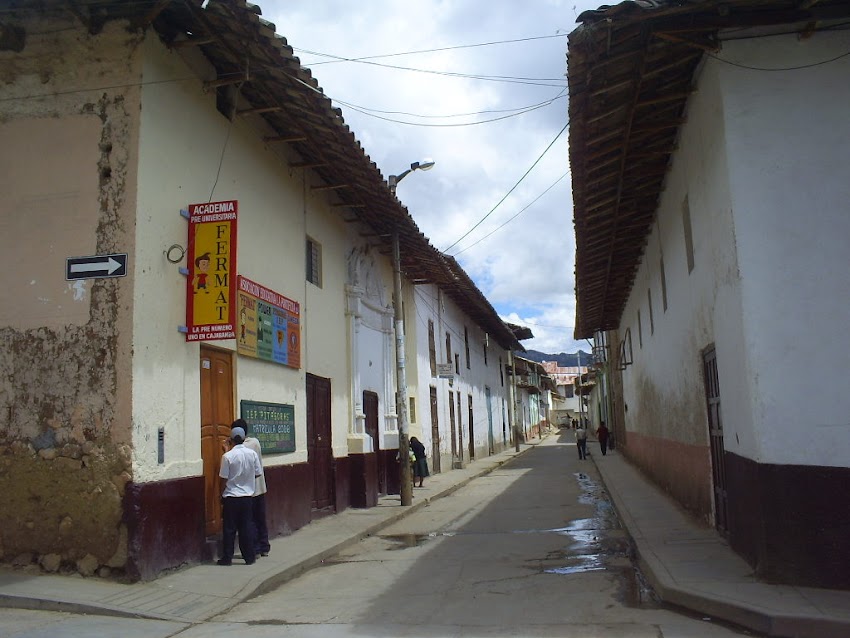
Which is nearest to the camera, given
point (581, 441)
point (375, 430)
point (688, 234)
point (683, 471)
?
point (688, 234)

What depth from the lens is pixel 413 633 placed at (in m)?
5.97

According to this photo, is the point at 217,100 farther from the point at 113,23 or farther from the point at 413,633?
the point at 413,633

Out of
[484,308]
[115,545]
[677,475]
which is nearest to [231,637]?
[115,545]

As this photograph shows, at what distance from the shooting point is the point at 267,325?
35.5 ft

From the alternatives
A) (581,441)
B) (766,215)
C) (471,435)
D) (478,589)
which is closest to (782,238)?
(766,215)

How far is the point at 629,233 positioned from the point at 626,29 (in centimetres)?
735

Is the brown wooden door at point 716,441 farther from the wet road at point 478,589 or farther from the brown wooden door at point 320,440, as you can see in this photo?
the brown wooden door at point 320,440

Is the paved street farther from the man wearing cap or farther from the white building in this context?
the white building

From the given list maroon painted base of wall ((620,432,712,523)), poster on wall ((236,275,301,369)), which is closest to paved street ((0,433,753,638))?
maroon painted base of wall ((620,432,712,523))

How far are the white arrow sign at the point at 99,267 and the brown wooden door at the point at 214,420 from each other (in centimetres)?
167

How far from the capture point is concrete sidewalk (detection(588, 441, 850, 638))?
5.52 m

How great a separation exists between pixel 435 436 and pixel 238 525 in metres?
15.1

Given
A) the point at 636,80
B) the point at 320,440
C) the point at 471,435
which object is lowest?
the point at 471,435

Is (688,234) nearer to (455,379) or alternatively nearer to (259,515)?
(259,515)
